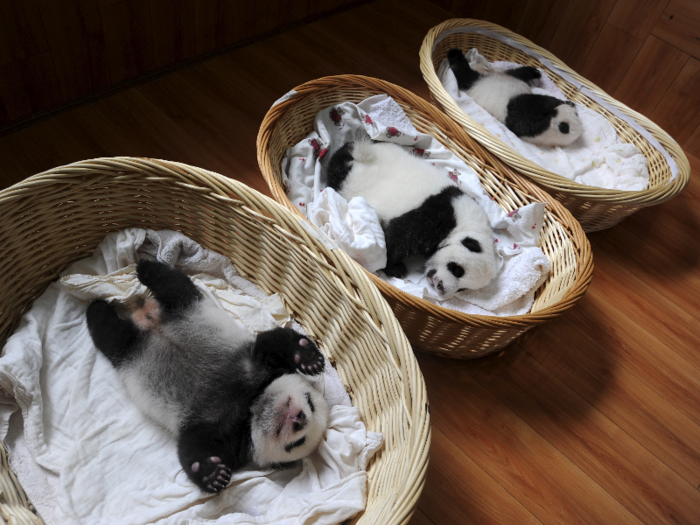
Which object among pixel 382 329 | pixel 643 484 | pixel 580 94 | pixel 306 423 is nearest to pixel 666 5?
pixel 580 94

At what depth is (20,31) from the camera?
4.71 feet

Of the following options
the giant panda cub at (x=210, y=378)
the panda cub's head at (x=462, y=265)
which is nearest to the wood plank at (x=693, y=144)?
the panda cub's head at (x=462, y=265)

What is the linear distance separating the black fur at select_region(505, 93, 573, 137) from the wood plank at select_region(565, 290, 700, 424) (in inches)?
25.7

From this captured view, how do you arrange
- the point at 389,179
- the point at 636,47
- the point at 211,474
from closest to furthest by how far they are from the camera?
the point at 211,474 → the point at 389,179 → the point at 636,47

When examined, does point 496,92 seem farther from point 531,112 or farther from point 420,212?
point 420,212

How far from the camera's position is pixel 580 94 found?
1980 mm

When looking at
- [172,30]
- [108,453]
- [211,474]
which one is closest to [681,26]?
[172,30]

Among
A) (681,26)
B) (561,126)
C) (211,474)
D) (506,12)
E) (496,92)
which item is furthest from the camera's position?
(506,12)

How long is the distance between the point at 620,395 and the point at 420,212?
79 centimetres

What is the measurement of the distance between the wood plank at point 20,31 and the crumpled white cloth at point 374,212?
82 centimetres

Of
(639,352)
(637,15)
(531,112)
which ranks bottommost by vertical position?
(639,352)

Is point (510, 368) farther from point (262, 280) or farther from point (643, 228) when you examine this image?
point (643, 228)

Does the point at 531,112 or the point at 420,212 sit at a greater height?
the point at 531,112

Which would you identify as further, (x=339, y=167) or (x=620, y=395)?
(x=339, y=167)
